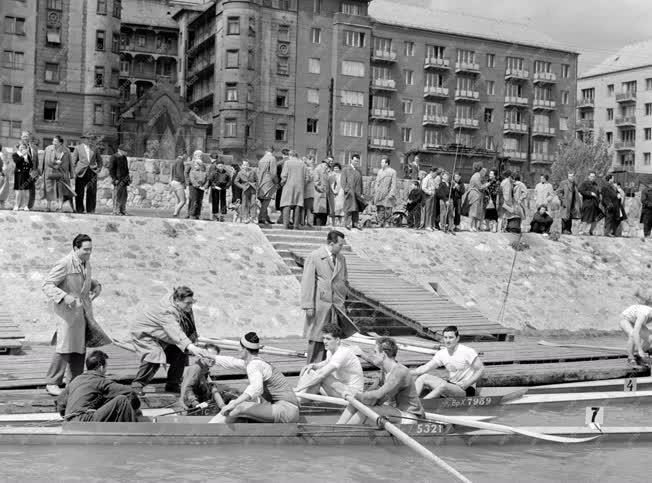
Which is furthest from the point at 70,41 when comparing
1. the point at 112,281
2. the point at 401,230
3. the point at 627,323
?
the point at 627,323

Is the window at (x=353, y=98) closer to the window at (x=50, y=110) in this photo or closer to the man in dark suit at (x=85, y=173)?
the window at (x=50, y=110)

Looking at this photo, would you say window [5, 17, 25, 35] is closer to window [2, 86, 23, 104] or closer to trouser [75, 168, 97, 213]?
window [2, 86, 23, 104]

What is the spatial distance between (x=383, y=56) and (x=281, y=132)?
12.0 m

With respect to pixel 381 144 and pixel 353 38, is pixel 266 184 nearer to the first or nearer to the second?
pixel 353 38

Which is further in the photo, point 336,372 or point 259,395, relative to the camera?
point 336,372

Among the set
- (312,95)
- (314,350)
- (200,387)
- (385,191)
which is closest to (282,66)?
(312,95)

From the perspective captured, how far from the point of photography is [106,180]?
108 ft

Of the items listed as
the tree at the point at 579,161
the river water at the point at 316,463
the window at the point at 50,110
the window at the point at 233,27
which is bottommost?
the river water at the point at 316,463

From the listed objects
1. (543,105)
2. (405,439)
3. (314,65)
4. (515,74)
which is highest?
(515,74)

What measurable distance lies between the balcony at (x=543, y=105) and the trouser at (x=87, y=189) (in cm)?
7550

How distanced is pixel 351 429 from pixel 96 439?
3064 millimetres

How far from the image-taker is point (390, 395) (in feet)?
40.1

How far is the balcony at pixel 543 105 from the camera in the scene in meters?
93.7

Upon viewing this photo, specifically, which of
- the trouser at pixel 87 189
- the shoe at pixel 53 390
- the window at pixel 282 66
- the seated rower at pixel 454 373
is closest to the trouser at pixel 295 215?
the trouser at pixel 87 189
